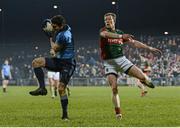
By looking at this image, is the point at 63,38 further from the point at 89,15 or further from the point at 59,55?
the point at 89,15

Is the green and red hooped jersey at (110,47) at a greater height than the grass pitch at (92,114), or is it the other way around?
the green and red hooped jersey at (110,47)

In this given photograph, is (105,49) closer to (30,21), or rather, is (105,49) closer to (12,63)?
(12,63)

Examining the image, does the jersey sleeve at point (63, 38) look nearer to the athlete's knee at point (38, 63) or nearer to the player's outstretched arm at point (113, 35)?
the athlete's knee at point (38, 63)

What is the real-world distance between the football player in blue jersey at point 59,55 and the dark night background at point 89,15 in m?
49.4

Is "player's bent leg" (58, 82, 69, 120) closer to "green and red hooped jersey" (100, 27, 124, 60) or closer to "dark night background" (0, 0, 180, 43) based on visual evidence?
"green and red hooped jersey" (100, 27, 124, 60)

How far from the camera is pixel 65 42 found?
11.7 metres

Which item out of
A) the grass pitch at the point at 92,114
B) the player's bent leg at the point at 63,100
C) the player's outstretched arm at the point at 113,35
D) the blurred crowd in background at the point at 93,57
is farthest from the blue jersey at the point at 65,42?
the blurred crowd in background at the point at 93,57

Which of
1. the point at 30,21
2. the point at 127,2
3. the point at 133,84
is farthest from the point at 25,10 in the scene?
the point at 133,84

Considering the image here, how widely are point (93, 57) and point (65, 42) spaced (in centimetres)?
5061

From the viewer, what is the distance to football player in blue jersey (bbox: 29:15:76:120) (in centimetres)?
1166

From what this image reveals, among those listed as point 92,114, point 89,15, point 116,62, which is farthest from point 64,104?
point 89,15

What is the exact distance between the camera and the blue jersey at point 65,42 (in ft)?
38.5

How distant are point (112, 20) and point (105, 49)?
30.7 inches

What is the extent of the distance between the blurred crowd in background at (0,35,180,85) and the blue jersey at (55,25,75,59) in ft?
124
